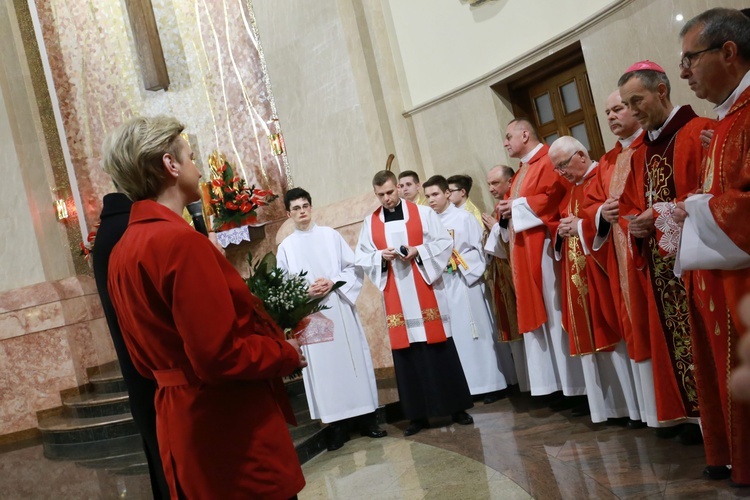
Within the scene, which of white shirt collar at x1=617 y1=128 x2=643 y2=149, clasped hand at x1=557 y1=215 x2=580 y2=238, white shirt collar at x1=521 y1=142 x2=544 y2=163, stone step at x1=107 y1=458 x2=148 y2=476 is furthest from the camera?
stone step at x1=107 y1=458 x2=148 y2=476

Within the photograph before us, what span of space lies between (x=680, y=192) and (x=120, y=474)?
4.51m

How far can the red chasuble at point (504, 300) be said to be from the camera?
243 inches

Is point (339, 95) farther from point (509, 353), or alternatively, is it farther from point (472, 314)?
point (509, 353)

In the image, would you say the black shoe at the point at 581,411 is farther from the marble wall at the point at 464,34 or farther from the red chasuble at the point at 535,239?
the marble wall at the point at 464,34

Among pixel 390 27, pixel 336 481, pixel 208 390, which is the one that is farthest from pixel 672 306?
pixel 390 27

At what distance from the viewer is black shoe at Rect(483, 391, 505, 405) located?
20.9ft

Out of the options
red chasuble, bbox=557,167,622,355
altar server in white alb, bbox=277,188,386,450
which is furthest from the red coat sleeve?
altar server in white alb, bbox=277,188,386,450

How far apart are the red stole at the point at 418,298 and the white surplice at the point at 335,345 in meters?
0.26

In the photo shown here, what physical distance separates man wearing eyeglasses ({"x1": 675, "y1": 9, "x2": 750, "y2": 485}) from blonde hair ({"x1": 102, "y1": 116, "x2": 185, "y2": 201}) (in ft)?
6.23

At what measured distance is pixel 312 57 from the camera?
8.26 metres

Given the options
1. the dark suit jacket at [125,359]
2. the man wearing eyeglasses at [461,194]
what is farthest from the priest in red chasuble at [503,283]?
the dark suit jacket at [125,359]

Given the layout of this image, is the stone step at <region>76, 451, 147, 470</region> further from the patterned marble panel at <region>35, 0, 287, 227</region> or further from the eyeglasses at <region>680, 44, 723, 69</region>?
the eyeglasses at <region>680, 44, 723, 69</region>

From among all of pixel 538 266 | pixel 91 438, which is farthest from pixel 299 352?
pixel 91 438

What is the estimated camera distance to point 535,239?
544 centimetres
